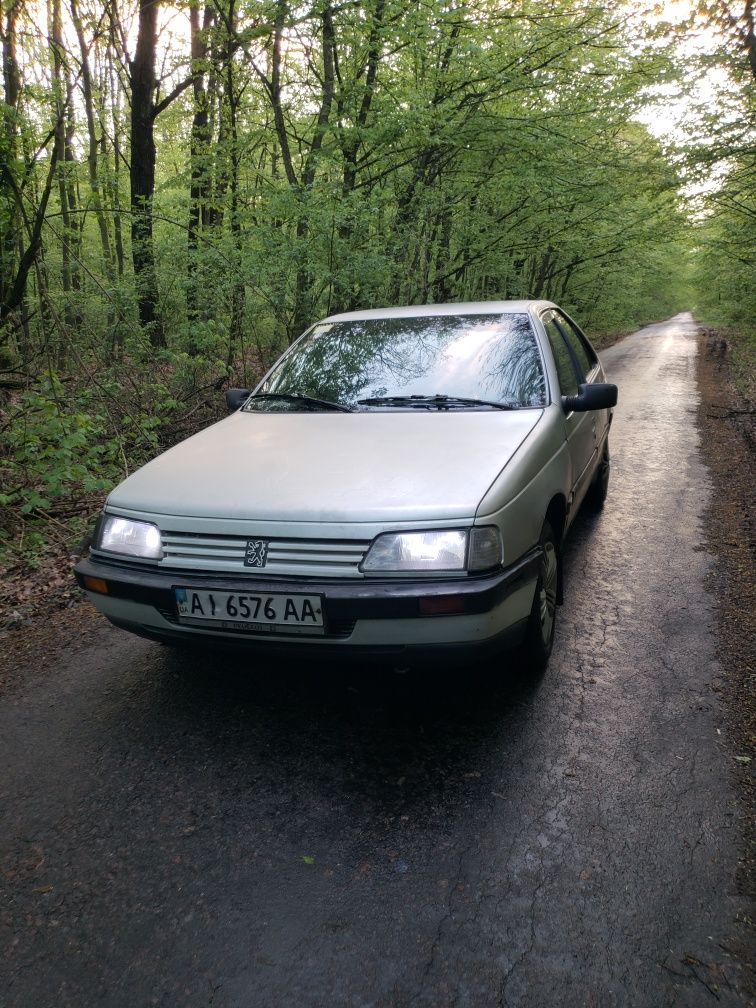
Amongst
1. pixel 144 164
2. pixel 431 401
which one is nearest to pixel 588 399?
pixel 431 401

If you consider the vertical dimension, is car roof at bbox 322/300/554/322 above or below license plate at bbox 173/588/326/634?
above

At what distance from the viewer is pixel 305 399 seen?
3.71 meters

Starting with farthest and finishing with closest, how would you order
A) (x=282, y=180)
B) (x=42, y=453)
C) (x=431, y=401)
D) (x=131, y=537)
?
(x=282, y=180), (x=42, y=453), (x=431, y=401), (x=131, y=537)

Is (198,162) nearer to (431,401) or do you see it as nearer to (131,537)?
(431,401)

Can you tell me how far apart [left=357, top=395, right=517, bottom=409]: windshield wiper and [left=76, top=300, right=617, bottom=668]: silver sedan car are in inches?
0.4

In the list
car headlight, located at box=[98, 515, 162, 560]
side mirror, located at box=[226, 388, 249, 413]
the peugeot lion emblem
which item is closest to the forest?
side mirror, located at box=[226, 388, 249, 413]

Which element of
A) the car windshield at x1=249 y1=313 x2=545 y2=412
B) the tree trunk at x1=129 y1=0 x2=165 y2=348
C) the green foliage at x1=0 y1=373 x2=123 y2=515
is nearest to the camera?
the car windshield at x1=249 y1=313 x2=545 y2=412

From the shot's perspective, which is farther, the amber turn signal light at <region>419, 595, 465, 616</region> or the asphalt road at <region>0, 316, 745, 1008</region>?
the amber turn signal light at <region>419, 595, 465, 616</region>

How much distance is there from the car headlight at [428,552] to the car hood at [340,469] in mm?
71

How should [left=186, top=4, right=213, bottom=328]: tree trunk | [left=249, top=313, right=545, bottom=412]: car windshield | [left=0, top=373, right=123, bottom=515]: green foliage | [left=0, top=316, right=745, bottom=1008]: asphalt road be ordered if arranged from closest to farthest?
[left=0, top=316, right=745, bottom=1008]: asphalt road → [left=249, top=313, right=545, bottom=412]: car windshield → [left=0, top=373, right=123, bottom=515]: green foliage → [left=186, top=4, right=213, bottom=328]: tree trunk

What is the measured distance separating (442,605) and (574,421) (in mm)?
1996

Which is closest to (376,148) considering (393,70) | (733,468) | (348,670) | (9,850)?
(393,70)

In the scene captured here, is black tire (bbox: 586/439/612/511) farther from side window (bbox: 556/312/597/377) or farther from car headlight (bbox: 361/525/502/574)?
car headlight (bbox: 361/525/502/574)

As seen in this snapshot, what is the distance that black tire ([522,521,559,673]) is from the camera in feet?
9.60
